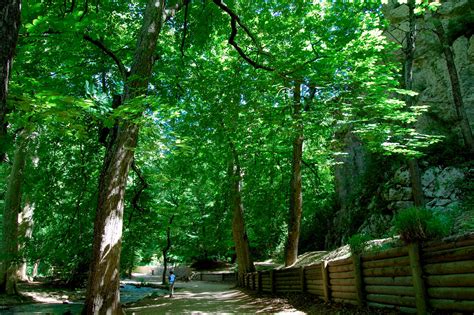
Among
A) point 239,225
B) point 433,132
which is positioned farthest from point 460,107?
point 239,225

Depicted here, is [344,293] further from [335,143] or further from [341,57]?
[335,143]

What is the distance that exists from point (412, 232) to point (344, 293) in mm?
2914

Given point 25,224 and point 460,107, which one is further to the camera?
point 25,224

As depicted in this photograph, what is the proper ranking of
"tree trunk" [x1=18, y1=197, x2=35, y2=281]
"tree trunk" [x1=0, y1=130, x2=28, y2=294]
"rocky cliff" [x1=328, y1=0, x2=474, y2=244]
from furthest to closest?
"tree trunk" [x1=18, y1=197, x2=35, y2=281], "tree trunk" [x1=0, y1=130, x2=28, y2=294], "rocky cliff" [x1=328, y1=0, x2=474, y2=244]

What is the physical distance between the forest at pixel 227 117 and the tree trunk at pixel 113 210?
0.09 feet

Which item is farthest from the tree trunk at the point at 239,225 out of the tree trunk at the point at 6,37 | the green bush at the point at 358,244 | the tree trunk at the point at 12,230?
the tree trunk at the point at 6,37

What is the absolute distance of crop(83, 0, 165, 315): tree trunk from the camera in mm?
5891

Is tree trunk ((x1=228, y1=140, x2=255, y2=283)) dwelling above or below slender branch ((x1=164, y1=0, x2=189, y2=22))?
below

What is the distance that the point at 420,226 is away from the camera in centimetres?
551

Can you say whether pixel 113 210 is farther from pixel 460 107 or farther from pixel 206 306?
pixel 460 107

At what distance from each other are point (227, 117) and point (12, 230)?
11366 mm

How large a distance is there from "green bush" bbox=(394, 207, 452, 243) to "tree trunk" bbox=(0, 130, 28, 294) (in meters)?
13.6

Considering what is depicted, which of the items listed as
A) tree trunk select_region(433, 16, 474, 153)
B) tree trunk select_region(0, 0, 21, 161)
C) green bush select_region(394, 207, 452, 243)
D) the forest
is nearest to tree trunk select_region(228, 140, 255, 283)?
the forest

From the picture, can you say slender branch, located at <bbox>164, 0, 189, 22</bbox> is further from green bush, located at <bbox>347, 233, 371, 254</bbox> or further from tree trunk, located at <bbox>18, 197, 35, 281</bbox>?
tree trunk, located at <bbox>18, 197, 35, 281</bbox>
